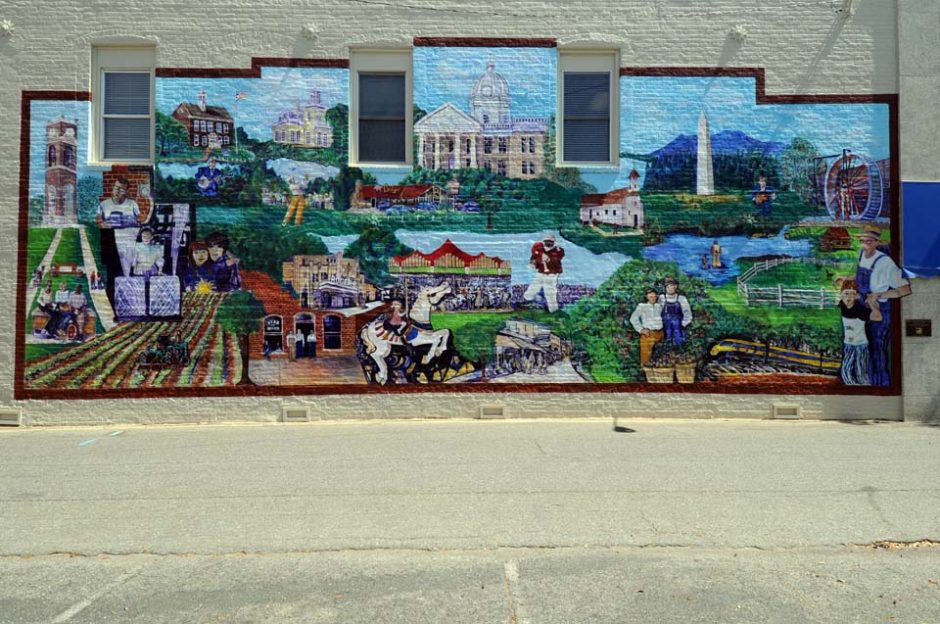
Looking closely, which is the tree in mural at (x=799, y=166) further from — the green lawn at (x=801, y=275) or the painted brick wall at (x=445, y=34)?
the green lawn at (x=801, y=275)

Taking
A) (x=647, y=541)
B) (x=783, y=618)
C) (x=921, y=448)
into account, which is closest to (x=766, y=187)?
(x=921, y=448)

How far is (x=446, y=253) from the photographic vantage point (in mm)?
11922

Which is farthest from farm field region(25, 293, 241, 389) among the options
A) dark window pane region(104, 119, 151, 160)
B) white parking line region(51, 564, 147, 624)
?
white parking line region(51, 564, 147, 624)

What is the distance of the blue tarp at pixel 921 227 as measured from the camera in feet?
38.7

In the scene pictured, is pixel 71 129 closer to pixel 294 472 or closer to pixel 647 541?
→ pixel 294 472

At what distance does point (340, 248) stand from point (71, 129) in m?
4.39

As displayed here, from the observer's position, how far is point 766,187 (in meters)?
12.0

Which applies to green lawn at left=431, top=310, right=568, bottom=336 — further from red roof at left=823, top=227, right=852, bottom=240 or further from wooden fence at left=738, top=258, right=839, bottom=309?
red roof at left=823, top=227, right=852, bottom=240

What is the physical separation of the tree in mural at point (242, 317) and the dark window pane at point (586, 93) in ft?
18.3

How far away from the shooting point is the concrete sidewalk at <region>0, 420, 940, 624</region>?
5082mm

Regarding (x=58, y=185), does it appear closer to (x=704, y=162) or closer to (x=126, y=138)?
(x=126, y=138)

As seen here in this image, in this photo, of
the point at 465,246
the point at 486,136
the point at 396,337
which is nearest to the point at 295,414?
the point at 396,337

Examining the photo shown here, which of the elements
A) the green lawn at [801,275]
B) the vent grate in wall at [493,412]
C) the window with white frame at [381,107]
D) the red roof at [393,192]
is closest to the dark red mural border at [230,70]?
the window with white frame at [381,107]

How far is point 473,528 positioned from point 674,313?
21.1 feet
